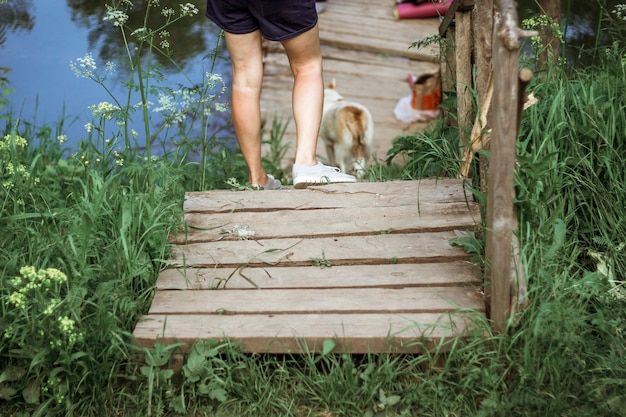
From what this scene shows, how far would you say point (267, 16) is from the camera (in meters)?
3.35

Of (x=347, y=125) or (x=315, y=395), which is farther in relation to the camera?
(x=347, y=125)

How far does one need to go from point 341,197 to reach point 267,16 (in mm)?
865

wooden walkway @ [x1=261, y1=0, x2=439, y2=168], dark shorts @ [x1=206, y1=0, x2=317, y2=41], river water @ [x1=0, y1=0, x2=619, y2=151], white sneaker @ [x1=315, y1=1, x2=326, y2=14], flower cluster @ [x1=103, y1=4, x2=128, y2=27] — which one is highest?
flower cluster @ [x1=103, y1=4, x2=128, y2=27]

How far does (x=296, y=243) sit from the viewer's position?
10.4 ft

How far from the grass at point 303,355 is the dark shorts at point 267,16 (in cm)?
89

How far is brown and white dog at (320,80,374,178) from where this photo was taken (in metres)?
5.27

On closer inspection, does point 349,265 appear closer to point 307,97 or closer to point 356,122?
point 307,97

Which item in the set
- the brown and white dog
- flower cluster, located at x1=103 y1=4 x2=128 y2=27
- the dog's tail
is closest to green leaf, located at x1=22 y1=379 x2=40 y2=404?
flower cluster, located at x1=103 y1=4 x2=128 y2=27

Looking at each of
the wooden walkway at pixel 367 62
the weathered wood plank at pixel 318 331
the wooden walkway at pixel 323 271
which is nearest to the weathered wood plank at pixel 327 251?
the wooden walkway at pixel 323 271

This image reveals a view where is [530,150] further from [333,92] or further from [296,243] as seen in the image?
[333,92]

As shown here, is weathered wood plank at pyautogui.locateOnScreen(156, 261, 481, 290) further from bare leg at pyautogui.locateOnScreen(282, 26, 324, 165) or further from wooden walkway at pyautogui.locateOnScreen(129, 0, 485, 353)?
bare leg at pyautogui.locateOnScreen(282, 26, 324, 165)

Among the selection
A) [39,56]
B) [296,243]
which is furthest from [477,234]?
[39,56]

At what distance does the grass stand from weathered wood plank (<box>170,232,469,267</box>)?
127 mm

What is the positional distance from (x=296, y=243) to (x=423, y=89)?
3357 mm
